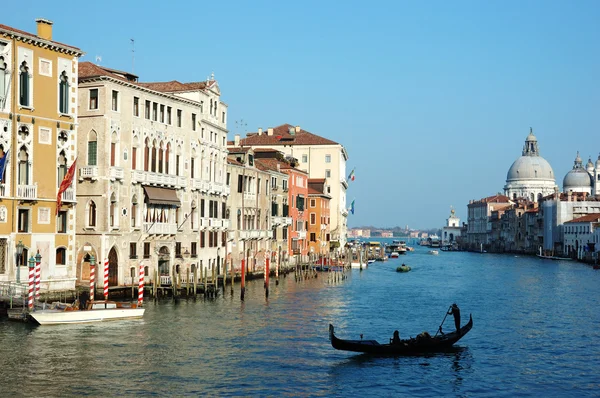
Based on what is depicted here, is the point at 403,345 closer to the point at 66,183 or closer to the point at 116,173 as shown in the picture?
the point at 66,183

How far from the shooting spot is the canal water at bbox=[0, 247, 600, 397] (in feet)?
69.4

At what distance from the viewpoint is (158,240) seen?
4072 centimetres

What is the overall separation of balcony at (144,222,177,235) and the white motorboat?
921cm

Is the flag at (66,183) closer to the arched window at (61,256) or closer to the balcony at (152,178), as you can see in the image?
the arched window at (61,256)

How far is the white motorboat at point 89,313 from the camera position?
92.3ft

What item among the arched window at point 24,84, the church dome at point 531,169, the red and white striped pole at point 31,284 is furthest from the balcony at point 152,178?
the church dome at point 531,169

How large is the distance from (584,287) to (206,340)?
36.9 metres

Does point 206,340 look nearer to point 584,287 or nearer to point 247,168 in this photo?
point 247,168

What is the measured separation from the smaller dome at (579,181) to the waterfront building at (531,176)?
46.2 feet

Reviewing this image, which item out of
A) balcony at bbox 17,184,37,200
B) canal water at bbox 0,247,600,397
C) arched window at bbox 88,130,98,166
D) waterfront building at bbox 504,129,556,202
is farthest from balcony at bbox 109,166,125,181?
waterfront building at bbox 504,129,556,202

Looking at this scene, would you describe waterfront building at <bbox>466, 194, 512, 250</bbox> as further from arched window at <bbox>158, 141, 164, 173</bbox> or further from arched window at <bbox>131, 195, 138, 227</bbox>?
arched window at <bbox>131, 195, 138, 227</bbox>

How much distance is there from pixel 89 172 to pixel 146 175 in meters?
3.24

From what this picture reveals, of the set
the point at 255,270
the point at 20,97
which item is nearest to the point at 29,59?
the point at 20,97

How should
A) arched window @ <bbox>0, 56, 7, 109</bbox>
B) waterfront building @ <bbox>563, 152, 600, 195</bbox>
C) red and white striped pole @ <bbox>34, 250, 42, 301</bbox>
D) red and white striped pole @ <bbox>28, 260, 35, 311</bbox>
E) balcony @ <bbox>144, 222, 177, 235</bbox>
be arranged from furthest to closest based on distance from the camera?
waterfront building @ <bbox>563, 152, 600, 195</bbox>, balcony @ <bbox>144, 222, 177, 235</bbox>, arched window @ <bbox>0, 56, 7, 109</bbox>, red and white striped pole @ <bbox>34, 250, 42, 301</bbox>, red and white striped pole @ <bbox>28, 260, 35, 311</bbox>
